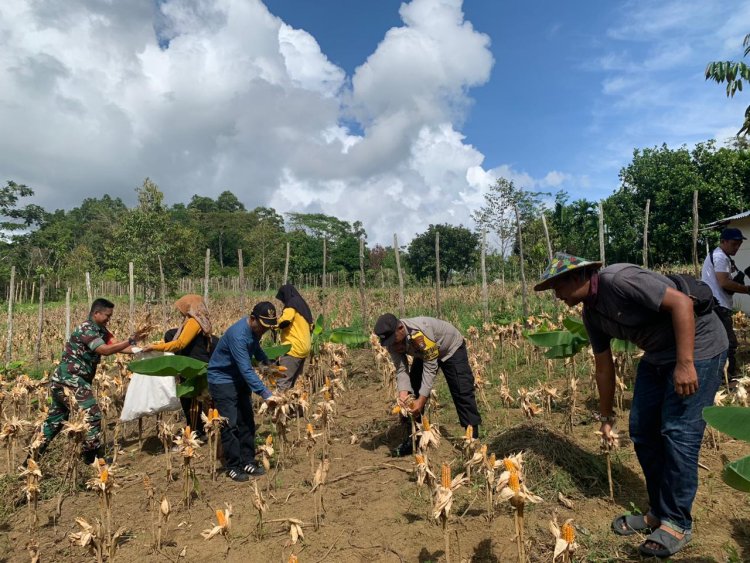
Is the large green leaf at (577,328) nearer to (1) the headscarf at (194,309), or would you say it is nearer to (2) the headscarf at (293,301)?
(2) the headscarf at (293,301)

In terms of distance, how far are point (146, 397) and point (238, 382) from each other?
1.29 metres

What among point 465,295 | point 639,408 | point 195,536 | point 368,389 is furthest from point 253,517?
point 465,295

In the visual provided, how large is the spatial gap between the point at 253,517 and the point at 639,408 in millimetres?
3183

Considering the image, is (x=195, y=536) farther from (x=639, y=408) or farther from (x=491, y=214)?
(x=491, y=214)

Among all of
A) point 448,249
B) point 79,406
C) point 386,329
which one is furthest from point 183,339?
point 448,249

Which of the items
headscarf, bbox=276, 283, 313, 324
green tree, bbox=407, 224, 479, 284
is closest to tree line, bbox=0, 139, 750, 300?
green tree, bbox=407, 224, 479, 284

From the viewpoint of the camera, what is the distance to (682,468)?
2793 mm

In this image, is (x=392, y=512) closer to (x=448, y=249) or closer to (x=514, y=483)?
(x=514, y=483)

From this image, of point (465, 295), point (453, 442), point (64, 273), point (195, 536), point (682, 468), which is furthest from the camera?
point (64, 273)

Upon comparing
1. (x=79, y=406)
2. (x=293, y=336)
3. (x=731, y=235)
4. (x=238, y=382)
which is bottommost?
(x=79, y=406)

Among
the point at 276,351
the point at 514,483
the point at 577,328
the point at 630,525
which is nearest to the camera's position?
the point at 514,483

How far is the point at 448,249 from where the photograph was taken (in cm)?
3422

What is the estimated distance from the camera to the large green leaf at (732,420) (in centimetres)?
207

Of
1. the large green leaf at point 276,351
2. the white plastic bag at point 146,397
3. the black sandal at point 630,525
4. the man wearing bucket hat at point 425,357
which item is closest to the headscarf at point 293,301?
the large green leaf at point 276,351
